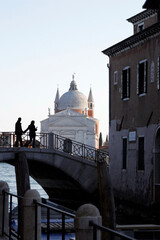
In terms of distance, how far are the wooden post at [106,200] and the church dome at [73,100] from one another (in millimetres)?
118120

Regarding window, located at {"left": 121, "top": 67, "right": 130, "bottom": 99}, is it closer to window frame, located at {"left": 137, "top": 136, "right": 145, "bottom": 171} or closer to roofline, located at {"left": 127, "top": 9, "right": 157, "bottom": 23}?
window frame, located at {"left": 137, "top": 136, "right": 145, "bottom": 171}

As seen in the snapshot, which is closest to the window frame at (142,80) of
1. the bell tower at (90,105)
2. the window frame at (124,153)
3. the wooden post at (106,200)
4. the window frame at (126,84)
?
the window frame at (126,84)

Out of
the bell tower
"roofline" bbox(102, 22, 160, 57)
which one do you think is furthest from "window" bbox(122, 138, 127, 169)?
the bell tower

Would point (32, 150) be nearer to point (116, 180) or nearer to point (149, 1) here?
point (116, 180)

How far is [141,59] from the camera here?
1014 inches

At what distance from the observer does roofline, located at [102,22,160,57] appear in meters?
24.3

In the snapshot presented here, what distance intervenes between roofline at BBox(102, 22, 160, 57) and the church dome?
347 ft

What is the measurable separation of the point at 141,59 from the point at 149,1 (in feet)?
9.66

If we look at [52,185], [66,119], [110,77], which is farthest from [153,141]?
[66,119]

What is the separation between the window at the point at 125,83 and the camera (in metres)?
27.0

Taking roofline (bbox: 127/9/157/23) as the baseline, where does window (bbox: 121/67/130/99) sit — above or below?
below

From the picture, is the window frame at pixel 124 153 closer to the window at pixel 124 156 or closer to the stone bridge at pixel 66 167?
the window at pixel 124 156

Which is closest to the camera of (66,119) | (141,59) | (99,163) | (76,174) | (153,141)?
(99,163)

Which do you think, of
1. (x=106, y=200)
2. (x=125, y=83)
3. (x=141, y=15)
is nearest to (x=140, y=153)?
(x=125, y=83)
